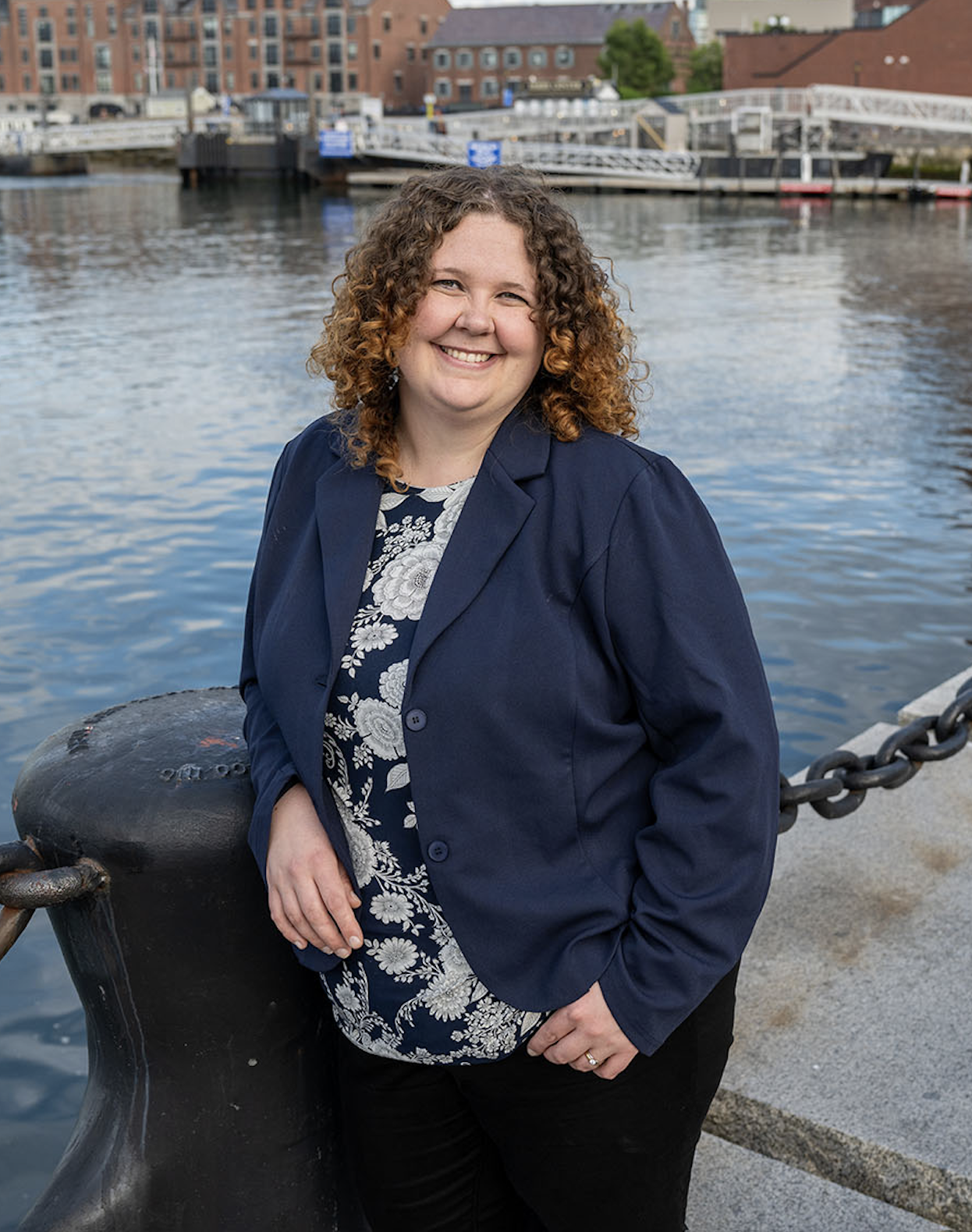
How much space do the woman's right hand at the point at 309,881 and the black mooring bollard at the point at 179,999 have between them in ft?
0.38

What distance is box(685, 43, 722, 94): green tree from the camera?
259 feet

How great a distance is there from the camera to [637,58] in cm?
7969

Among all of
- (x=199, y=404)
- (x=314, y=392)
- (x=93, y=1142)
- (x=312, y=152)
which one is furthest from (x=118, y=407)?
(x=312, y=152)

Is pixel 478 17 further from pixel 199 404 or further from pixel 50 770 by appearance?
pixel 50 770

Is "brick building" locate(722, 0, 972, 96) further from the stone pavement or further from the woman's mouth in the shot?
the woman's mouth

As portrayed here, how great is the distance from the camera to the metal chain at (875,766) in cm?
264

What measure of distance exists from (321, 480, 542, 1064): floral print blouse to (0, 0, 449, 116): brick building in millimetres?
91035

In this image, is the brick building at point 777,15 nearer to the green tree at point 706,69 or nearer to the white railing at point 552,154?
the green tree at point 706,69

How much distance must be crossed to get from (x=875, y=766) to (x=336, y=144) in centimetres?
5584

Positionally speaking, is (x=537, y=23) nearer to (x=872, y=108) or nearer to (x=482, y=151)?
(x=872, y=108)

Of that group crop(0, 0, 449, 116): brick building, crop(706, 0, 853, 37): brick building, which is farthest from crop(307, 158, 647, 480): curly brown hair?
crop(0, 0, 449, 116): brick building

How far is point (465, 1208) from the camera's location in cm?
187

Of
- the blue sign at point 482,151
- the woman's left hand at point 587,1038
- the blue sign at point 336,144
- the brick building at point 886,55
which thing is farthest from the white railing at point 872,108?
the woman's left hand at point 587,1038

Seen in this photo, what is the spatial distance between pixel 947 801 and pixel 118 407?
35.3ft
